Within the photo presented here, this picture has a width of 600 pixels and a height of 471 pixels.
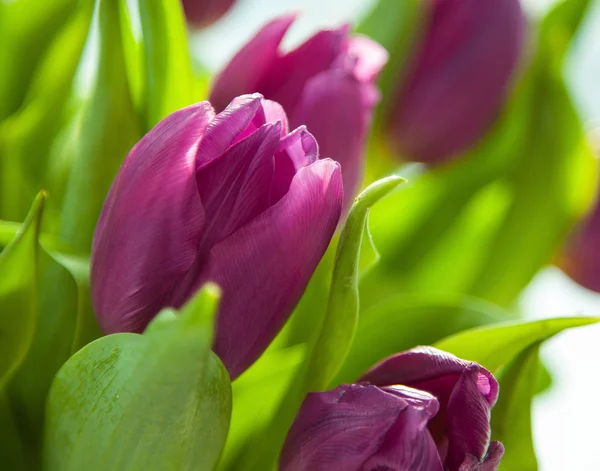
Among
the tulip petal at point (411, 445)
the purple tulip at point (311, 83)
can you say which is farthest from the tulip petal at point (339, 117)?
the tulip petal at point (411, 445)

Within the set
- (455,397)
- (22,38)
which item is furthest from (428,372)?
(22,38)

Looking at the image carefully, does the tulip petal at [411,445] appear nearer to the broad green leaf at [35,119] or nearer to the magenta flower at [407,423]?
the magenta flower at [407,423]

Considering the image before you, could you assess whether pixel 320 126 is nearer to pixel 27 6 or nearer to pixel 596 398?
pixel 27 6

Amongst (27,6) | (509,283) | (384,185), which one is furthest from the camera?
(509,283)

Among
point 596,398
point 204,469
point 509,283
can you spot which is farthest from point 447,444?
point 596,398

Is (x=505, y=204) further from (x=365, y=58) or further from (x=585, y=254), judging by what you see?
(x=365, y=58)

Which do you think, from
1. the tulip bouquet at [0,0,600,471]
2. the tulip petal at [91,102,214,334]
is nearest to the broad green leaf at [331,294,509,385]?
the tulip bouquet at [0,0,600,471]
